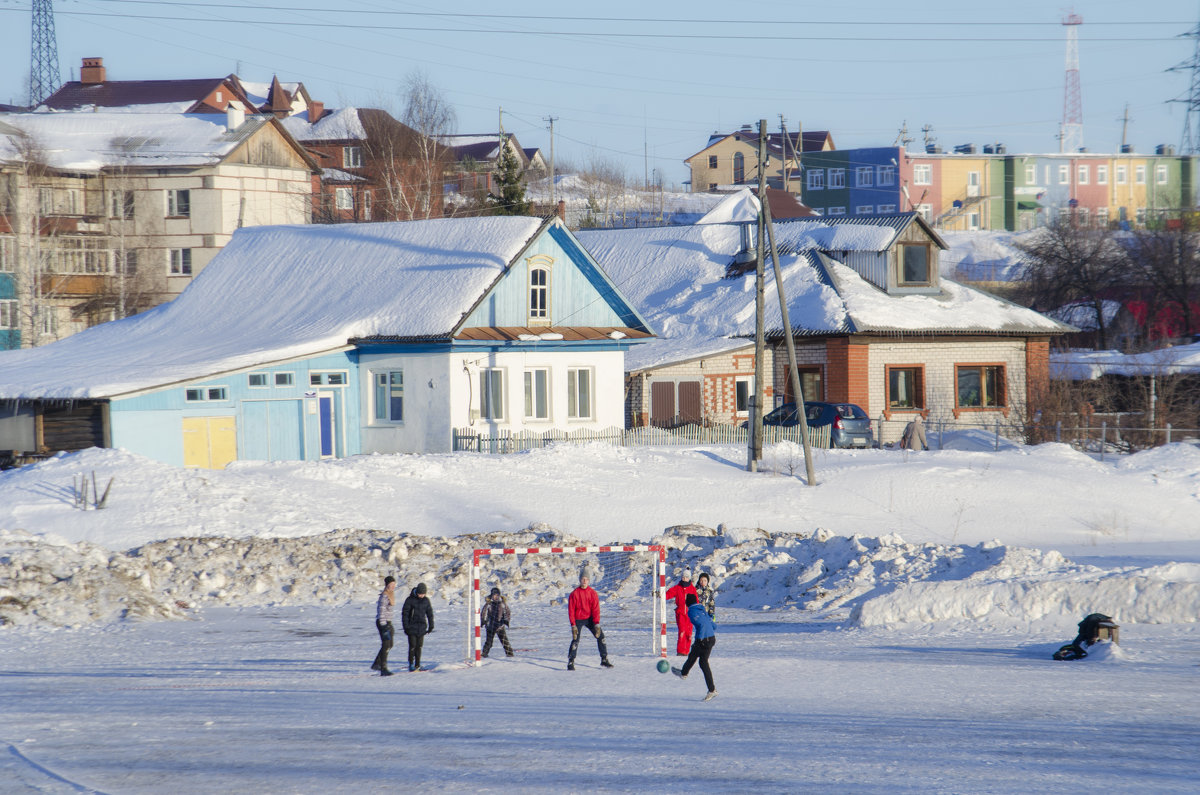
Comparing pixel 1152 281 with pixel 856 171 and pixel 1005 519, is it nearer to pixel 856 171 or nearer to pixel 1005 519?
pixel 1005 519

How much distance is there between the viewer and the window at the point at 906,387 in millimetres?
41125

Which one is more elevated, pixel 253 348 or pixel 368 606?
pixel 253 348

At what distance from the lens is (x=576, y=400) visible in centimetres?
3509

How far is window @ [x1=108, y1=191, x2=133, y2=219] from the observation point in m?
60.8

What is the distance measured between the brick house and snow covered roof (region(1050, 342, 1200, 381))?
172cm

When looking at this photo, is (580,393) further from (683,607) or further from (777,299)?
(683,607)

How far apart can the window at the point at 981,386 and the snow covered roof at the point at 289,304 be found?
16948mm

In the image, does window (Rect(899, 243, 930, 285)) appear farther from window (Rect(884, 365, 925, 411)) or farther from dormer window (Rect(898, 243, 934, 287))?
window (Rect(884, 365, 925, 411))

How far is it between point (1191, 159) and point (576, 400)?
314 feet

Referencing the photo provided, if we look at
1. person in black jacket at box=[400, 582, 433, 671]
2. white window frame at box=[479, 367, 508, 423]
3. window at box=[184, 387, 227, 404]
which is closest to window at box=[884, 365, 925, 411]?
white window frame at box=[479, 367, 508, 423]

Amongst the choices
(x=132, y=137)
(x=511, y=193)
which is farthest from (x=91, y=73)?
(x=511, y=193)

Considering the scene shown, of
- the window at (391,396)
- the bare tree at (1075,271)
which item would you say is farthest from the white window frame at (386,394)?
the bare tree at (1075,271)

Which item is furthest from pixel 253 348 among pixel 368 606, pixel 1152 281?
pixel 1152 281

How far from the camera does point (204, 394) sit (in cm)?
3031
